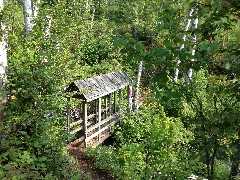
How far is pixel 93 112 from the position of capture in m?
12.7

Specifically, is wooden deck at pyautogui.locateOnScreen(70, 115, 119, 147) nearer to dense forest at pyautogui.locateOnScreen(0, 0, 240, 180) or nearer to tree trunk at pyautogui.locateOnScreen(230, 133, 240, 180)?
dense forest at pyautogui.locateOnScreen(0, 0, 240, 180)

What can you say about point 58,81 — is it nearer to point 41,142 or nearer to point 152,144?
point 41,142

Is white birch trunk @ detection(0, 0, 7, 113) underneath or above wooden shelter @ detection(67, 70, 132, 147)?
above

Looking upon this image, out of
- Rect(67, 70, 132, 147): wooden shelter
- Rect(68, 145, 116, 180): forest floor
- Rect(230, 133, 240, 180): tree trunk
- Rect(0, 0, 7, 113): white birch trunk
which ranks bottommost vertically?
Rect(68, 145, 116, 180): forest floor

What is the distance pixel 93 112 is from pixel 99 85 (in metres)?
2.28

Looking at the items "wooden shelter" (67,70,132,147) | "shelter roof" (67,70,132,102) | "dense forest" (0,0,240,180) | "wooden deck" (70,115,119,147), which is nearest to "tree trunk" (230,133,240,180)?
"dense forest" (0,0,240,180)

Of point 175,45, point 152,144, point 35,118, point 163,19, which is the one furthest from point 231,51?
point 35,118

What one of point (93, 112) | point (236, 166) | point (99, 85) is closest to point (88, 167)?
point (99, 85)

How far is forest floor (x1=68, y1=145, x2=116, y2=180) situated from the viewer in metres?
7.79

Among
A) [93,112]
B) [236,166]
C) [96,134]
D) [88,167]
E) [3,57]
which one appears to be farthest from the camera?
[93,112]

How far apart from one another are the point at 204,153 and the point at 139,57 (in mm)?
1246

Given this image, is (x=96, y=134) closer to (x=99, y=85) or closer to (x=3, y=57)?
(x=99, y=85)

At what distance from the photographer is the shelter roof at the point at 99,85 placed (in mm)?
9309

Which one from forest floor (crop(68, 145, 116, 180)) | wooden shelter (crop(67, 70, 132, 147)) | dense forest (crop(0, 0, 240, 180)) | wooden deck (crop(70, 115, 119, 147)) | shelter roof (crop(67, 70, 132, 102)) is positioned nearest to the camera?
dense forest (crop(0, 0, 240, 180))
